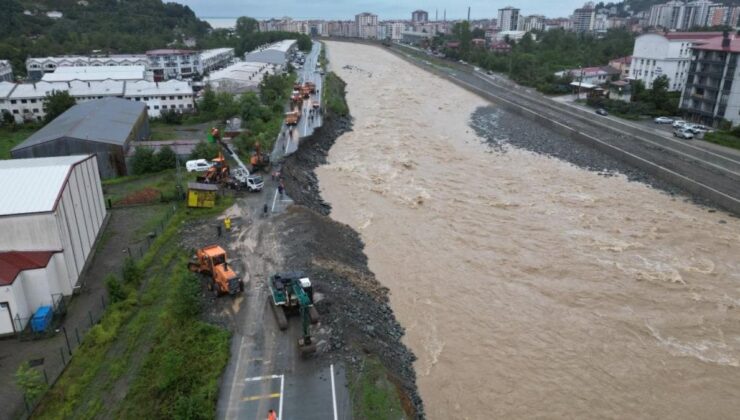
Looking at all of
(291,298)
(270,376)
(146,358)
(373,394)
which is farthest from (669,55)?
(146,358)

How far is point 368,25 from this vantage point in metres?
162

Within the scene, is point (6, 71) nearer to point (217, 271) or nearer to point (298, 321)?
point (217, 271)

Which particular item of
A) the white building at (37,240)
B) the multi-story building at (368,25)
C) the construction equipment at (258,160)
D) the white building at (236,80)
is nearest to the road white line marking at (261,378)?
the white building at (37,240)

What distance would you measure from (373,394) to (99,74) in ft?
153

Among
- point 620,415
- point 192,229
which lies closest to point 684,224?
point 620,415

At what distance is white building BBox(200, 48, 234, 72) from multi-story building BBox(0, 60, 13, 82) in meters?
19.4

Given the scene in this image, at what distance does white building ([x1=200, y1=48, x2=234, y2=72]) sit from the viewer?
63159 mm

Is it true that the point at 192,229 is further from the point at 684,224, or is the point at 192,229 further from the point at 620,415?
the point at 684,224

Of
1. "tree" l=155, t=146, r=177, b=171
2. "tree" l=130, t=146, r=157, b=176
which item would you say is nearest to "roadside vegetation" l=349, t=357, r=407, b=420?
"tree" l=155, t=146, r=177, b=171

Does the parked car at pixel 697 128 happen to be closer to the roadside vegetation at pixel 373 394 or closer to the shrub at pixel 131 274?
the roadside vegetation at pixel 373 394

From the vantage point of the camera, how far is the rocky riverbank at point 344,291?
11.3 metres

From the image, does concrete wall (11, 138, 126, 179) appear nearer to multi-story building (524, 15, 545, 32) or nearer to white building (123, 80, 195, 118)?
white building (123, 80, 195, 118)

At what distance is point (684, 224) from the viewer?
20406mm

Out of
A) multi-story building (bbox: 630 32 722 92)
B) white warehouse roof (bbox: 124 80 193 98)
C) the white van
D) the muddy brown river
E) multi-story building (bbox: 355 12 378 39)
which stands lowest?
the muddy brown river
